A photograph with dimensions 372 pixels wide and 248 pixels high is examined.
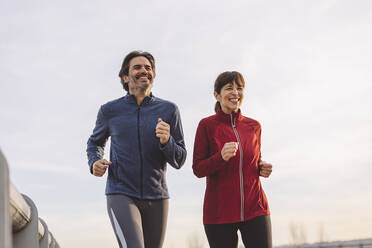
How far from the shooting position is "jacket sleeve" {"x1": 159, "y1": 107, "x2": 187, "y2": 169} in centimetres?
421

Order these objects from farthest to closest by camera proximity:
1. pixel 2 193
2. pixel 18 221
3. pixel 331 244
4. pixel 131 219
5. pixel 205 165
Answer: pixel 331 244 → pixel 205 165 → pixel 131 219 → pixel 18 221 → pixel 2 193

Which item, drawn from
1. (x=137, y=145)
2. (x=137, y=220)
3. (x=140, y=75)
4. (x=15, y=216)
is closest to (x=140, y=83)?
(x=140, y=75)

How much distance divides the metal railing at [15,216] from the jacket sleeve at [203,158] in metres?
1.46

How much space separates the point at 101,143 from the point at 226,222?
1.24 meters

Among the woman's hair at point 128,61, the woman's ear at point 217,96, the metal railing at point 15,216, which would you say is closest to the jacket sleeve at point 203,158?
the woman's ear at point 217,96

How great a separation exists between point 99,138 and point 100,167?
481 millimetres

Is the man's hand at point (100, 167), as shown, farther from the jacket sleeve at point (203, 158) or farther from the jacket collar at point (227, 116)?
the jacket collar at point (227, 116)

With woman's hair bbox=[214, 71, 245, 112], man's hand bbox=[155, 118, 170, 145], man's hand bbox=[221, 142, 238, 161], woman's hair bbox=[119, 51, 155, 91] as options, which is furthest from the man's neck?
man's hand bbox=[221, 142, 238, 161]

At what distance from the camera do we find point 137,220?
4.07 metres

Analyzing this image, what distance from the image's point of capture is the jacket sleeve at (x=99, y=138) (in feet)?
15.0

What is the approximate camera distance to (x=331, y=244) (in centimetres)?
1933

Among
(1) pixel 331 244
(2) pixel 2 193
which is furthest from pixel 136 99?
(1) pixel 331 244

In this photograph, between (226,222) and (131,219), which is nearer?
(131,219)

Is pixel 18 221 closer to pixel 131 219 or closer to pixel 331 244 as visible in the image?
pixel 131 219
